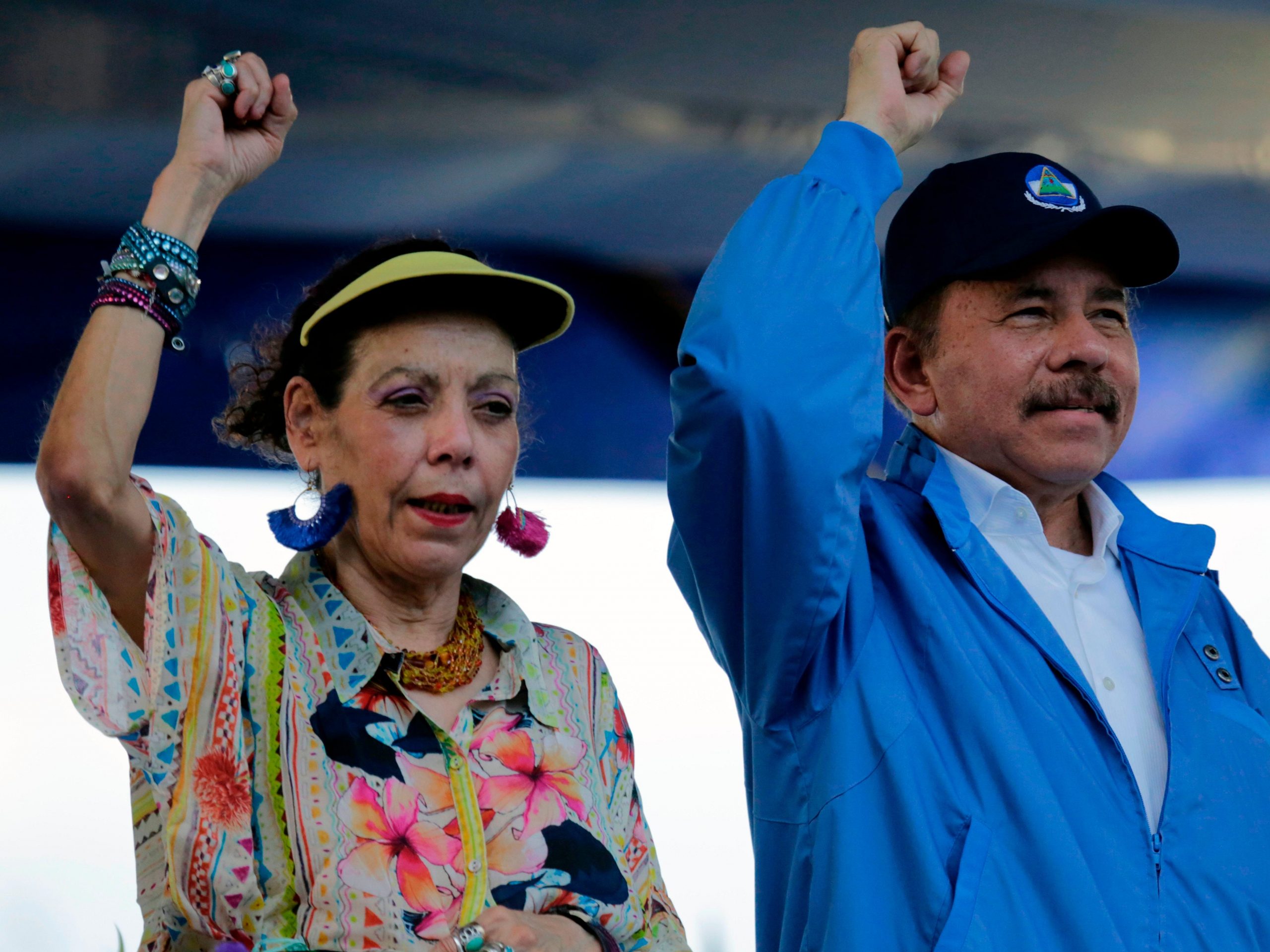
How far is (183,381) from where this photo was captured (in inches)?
96.4

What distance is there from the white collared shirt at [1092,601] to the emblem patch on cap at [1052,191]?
33cm

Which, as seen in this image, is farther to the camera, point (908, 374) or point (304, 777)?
point (908, 374)

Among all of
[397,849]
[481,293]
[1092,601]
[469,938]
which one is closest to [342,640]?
[397,849]

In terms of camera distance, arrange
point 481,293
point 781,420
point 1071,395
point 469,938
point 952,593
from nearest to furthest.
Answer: point 781,420 < point 469,938 < point 952,593 < point 1071,395 < point 481,293

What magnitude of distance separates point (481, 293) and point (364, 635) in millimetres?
464

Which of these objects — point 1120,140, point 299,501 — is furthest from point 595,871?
point 1120,140

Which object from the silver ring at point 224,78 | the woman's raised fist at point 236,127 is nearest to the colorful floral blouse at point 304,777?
the woman's raised fist at point 236,127

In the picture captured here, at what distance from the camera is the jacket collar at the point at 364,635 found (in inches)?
58.9

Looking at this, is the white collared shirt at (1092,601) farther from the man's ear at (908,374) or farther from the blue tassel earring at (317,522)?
the blue tassel earring at (317,522)

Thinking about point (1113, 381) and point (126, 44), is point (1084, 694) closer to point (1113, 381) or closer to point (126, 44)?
point (1113, 381)

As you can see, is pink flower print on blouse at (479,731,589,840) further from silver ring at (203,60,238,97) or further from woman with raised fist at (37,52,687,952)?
silver ring at (203,60,238,97)

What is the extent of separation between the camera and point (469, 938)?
136 cm

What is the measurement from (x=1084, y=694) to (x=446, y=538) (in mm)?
748

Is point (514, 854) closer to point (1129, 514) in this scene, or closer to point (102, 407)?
point (102, 407)
